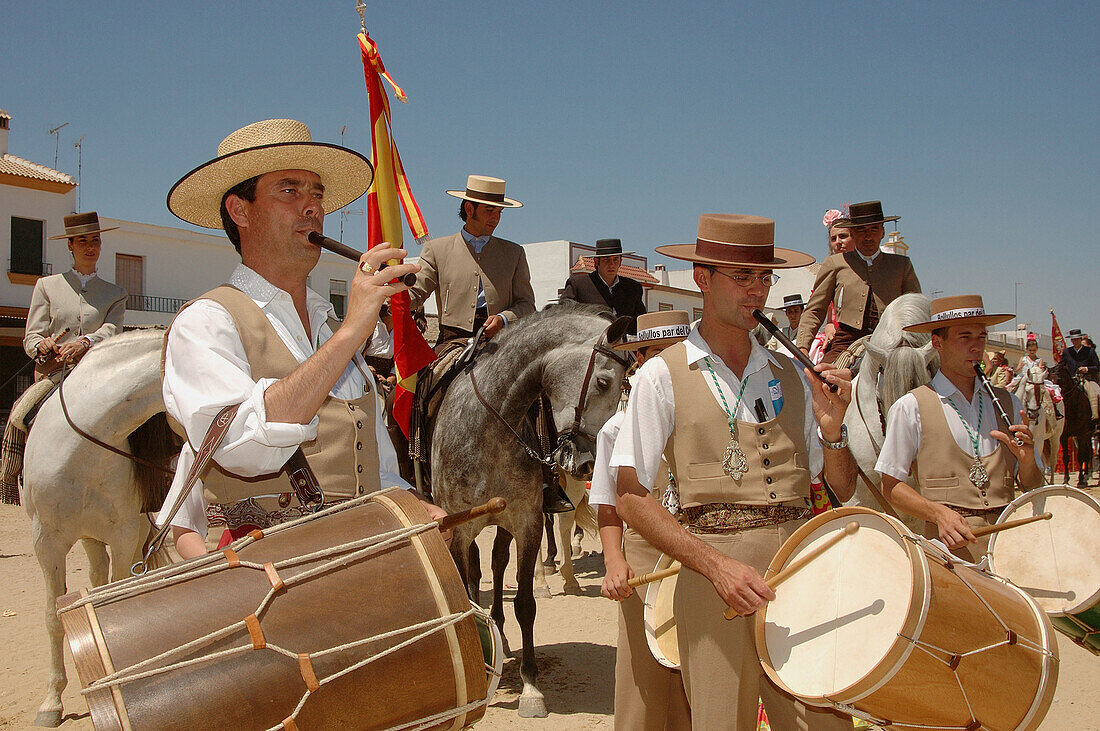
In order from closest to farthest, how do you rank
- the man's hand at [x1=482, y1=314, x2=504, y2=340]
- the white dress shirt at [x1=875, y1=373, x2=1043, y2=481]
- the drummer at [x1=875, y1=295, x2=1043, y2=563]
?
the drummer at [x1=875, y1=295, x2=1043, y2=563] → the white dress shirt at [x1=875, y1=373, x2=1043, y2=481] → the man's hand at [x1=482, y1=314, x2=504, y2=340]

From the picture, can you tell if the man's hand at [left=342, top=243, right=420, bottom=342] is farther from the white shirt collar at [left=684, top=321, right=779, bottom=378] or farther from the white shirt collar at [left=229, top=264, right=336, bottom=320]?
the white shirt collar at [left=684, top=321, right=779, bottom=378]

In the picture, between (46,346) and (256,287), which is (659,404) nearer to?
(256,287)

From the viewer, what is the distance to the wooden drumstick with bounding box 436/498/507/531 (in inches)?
68.4

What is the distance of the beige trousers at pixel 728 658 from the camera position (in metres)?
2.56

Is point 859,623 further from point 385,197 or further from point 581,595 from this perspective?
point 581,595

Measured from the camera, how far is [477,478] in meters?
5.24

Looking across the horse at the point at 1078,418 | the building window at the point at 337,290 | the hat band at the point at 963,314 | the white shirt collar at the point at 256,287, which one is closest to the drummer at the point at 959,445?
the hat band at the point at 963,314

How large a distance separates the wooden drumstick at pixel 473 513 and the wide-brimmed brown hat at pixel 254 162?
4.03 ft

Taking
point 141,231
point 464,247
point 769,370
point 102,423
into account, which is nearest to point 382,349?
point 464,247

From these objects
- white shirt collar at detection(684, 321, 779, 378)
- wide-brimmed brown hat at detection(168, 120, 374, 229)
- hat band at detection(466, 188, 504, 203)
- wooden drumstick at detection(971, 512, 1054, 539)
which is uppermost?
hat band at detection(466, 188, 504, 203)

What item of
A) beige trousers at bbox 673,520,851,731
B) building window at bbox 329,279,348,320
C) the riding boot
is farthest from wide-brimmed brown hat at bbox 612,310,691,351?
building window at bbox 329,279,348,320

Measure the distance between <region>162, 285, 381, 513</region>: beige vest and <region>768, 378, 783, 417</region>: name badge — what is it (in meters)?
1.33

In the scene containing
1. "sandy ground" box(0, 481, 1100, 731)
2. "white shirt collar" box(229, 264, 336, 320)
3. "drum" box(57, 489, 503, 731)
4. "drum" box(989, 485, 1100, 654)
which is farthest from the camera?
"sandy ground" box(0, 481, 1100, 731)

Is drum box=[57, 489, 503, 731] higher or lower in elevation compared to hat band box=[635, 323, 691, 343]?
lower
